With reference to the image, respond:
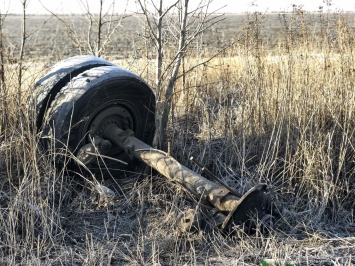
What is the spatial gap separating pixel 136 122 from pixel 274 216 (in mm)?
1689

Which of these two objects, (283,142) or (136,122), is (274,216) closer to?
(283,142)

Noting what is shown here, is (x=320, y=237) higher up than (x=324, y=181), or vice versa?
(x=324, y=181)

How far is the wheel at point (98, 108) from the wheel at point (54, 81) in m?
0.11

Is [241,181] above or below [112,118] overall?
below

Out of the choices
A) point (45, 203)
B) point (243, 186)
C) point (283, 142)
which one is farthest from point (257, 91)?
point (45, 203)

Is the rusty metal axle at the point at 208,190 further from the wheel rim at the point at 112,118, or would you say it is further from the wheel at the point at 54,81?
the wheel at the point at 54,81

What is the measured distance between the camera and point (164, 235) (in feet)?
11.0

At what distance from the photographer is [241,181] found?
409 centimetres

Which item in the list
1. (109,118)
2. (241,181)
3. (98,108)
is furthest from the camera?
(109,118)

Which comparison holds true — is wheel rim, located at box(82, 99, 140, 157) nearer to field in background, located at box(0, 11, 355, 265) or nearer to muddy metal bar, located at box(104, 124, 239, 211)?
muddy metal bar, located at box(104, 124, 239, 211)

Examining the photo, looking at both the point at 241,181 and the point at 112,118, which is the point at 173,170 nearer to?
the point at 241,181

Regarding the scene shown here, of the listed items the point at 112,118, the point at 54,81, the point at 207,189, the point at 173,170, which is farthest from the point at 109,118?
the point at 207,189

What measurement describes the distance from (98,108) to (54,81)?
1.59 feet

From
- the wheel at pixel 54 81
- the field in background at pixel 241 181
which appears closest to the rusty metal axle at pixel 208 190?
the field in background at pixel 241 181
